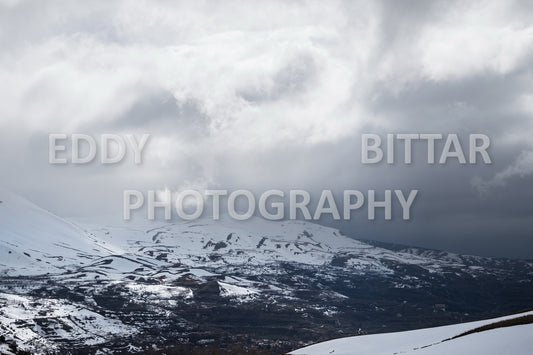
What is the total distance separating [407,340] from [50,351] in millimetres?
144094

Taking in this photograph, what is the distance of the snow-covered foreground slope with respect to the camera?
34812mm

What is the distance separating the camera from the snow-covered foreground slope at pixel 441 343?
114 feet

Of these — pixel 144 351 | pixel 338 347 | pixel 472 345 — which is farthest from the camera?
pixel 144 351

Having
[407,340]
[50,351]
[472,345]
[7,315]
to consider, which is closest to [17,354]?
[407,340]

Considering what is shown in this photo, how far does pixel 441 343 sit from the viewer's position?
4378cm

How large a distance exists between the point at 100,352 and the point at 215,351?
1465 inches

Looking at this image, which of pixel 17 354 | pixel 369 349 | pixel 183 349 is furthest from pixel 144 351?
pixel 369 349

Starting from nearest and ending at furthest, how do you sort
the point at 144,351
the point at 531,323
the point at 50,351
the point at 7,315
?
1. the point at 531,323
2. the point at 50,351
3. the point at 144,351
4. the point at 7,315

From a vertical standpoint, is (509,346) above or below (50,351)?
above

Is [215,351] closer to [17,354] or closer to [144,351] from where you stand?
[144,351]

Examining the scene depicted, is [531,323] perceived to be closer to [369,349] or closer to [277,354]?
[369,349]

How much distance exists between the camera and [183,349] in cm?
18738

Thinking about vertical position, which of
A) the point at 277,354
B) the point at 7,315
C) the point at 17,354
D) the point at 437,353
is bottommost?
the point at 277,354

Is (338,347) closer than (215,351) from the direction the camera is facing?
Yes
